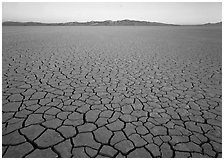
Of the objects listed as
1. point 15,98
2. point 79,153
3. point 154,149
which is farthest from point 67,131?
point 15,98

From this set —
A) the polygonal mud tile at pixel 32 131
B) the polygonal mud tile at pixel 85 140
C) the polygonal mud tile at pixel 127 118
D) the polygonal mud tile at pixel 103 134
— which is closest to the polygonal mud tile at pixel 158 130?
the polygonal mud tile at pixel 127 118

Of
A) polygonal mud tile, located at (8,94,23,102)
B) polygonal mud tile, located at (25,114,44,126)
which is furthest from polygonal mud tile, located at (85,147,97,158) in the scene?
polygonal mud tile, located at (8,94,23,102)

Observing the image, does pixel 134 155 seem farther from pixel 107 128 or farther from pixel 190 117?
pixel 190 117

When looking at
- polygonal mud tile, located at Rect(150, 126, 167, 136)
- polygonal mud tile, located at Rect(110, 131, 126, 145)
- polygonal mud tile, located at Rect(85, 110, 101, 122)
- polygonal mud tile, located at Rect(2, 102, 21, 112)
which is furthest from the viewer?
polygonal mud tile, located at Rect(2, 102, 21, 112)

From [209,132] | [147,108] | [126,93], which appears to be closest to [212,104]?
[209,132]

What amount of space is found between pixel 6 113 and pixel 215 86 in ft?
13.1

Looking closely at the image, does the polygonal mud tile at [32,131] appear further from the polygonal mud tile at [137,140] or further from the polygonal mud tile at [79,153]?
the polygonal mud tile at [137,140]

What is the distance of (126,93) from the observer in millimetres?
3373

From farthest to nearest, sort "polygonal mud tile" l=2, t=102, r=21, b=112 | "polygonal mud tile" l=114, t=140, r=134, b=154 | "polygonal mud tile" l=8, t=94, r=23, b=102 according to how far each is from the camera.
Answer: "polygonal mud tile" l=8, t=94, r=23, b=102 → "polygonal mud tile" l=2, t=102, r=21, b=112 → "polygonal mud tile" l=114, t=140, r=134, b=154

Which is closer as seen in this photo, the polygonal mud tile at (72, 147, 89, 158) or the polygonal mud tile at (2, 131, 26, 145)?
the polygonal mud tile at (72, 147, 89, 158)

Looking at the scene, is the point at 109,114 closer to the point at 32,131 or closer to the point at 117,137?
the point at 117,137

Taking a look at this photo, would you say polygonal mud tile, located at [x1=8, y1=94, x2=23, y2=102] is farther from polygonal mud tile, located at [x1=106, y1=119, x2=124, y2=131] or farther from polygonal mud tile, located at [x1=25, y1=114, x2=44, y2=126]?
polygonal mud tile, located at [x1=106, y1=119, x2=124, y2=131]

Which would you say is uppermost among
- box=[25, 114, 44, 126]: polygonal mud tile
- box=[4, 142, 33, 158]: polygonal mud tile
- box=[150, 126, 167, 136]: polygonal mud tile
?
box=[25, 114, 44, 126]: polygonal mud tile

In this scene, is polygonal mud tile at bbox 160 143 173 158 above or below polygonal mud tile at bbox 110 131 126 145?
below
